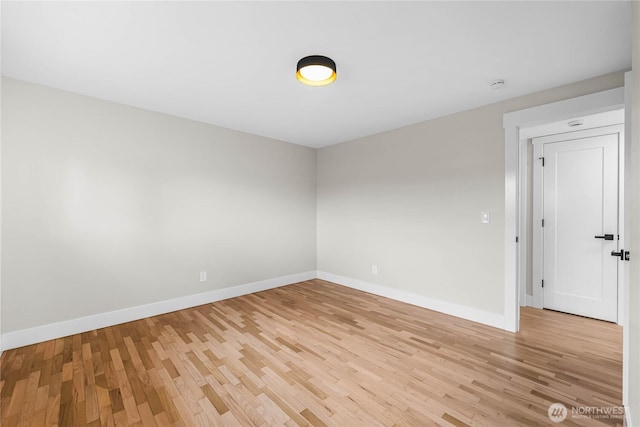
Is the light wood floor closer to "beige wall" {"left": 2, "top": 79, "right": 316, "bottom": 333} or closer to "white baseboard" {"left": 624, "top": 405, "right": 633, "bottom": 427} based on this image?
"white baseboard" {"left": 624, "top": 405, "right": 633, "bottom": 427}

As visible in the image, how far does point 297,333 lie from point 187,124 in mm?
3029

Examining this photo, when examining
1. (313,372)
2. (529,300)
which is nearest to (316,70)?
(313,372)

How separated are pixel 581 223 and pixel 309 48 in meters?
3.88

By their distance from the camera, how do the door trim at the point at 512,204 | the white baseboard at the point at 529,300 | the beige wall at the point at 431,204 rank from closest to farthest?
the door trim at the point at 512,204 < the beige wall at the point at 431,204 < the white baseboard at the point at 529,300

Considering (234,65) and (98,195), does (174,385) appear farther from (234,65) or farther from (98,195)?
(234,65)

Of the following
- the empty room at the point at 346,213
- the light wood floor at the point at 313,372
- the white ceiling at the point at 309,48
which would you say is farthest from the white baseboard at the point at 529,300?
the white ceiling at the point at 309,48

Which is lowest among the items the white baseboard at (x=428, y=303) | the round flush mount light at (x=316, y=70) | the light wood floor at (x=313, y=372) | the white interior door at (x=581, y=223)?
the light wood floor at (x=313, y=372)

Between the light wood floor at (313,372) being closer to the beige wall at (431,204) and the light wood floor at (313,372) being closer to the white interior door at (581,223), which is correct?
the white interior door at (581,223)

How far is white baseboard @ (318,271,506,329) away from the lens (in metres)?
2.94

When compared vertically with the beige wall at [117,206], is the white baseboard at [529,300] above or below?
below

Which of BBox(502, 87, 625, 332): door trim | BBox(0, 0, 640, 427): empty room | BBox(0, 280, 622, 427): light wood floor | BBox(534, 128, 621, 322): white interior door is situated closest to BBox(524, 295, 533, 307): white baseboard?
BBox(0, 0, 640, 427): empty room

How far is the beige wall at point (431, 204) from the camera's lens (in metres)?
2.94

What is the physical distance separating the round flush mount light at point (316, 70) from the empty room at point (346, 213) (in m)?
0.02

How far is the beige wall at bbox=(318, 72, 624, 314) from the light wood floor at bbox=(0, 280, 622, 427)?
577mm
